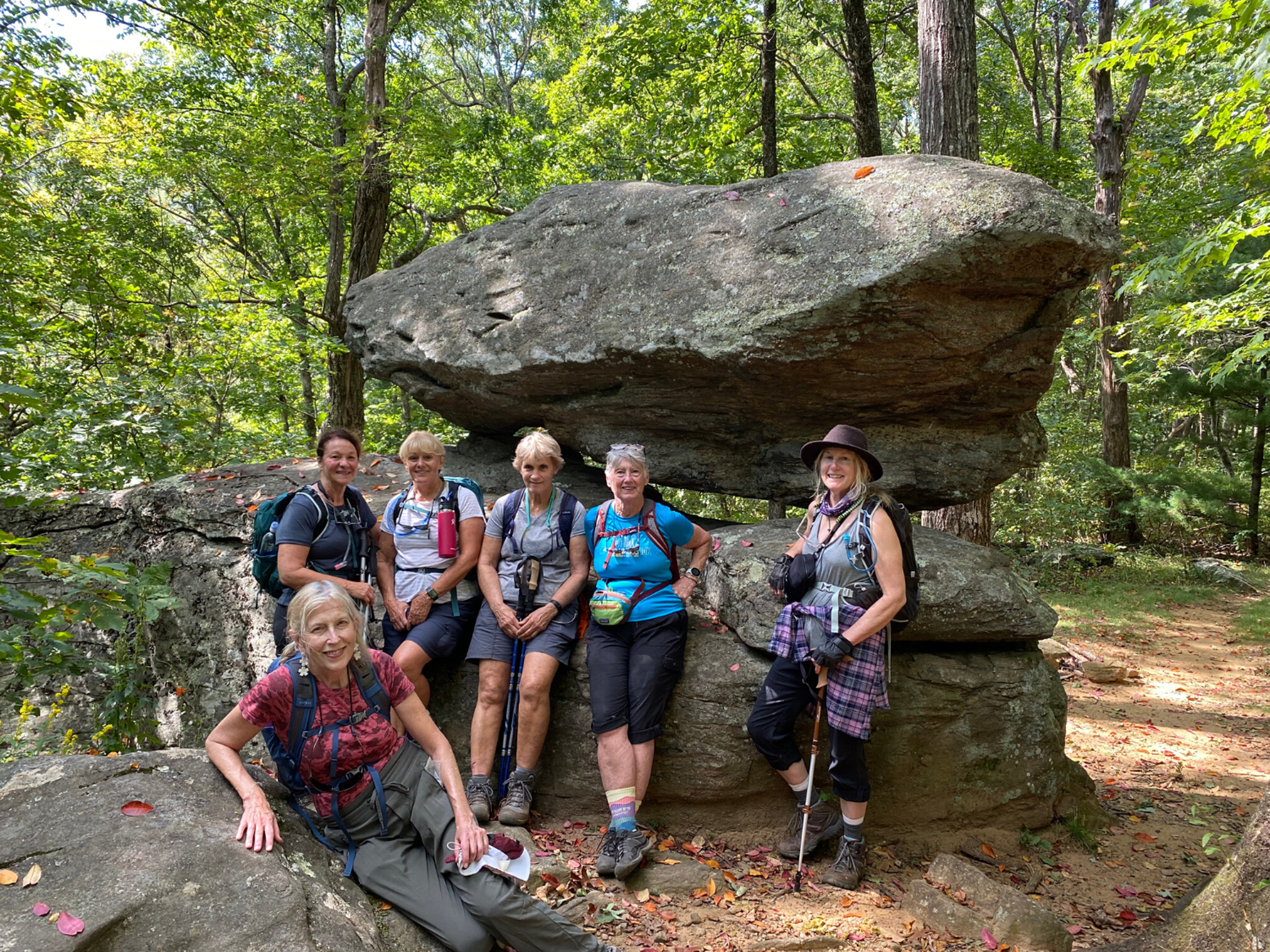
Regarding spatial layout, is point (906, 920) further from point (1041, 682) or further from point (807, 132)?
point (807, 132)

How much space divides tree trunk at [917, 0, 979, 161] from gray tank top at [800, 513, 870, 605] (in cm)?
501

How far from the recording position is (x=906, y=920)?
3.99m

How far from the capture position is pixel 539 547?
187 inches

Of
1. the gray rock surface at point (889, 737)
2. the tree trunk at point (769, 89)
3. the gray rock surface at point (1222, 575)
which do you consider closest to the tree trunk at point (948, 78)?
the tree trunk at point (769, 89)

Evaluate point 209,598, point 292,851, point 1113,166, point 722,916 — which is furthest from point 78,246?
point 1113,166

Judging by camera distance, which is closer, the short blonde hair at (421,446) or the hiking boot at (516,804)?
the hiking boot at (516,804)

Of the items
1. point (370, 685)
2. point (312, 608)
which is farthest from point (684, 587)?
point (312, 608)

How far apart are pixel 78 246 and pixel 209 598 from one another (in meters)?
6.00

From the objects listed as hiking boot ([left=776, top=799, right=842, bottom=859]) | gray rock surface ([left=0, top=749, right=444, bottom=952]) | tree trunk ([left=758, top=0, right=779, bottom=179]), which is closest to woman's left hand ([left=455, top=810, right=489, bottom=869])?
gray rock surface ([left=0, top=749, right=444, bottom=952])

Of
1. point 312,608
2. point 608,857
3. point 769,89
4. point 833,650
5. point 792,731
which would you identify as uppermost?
point 769,89

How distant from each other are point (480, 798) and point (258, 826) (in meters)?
1.67

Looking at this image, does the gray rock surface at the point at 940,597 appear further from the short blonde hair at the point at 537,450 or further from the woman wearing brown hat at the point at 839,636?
the short blonde hair at the point at 537,450

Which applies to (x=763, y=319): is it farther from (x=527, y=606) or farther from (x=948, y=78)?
(x=948, y=78)

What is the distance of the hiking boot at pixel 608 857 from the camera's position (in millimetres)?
4070
